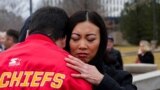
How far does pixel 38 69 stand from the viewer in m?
2.13

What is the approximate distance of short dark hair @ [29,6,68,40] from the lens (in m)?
2.30

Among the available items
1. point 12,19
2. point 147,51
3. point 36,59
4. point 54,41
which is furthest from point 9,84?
point 12,19

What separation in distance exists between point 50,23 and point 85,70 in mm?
286

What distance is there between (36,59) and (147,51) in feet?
28.3

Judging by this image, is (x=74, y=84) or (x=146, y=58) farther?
(x=146, y=58)

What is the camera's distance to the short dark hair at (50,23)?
2.30 m

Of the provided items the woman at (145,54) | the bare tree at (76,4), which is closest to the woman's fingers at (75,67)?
A: the woman at (145,54)

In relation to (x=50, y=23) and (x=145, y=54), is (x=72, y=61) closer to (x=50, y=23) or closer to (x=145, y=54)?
(x=50, y=23)

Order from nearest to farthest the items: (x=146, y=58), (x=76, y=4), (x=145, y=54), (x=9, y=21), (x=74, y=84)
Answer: (x=74, y=84) < (x=145, y=54) < (x=146, y=58) < (x=9, y=21) < (x=76, y=4)

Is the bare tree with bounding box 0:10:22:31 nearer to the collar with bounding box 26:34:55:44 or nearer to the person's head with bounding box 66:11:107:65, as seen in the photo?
the person's head with bounding box 66:11:107:65

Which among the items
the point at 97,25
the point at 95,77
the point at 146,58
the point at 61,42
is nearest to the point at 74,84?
the point at 95,77

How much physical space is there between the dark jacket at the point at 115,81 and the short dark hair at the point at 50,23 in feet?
1.03

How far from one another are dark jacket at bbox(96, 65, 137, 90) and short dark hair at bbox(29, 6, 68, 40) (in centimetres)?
31

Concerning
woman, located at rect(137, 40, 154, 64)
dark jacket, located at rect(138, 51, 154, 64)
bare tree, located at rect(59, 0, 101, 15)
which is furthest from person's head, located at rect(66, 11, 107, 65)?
bare tree, located at rect(59, 0, 101, 15)
